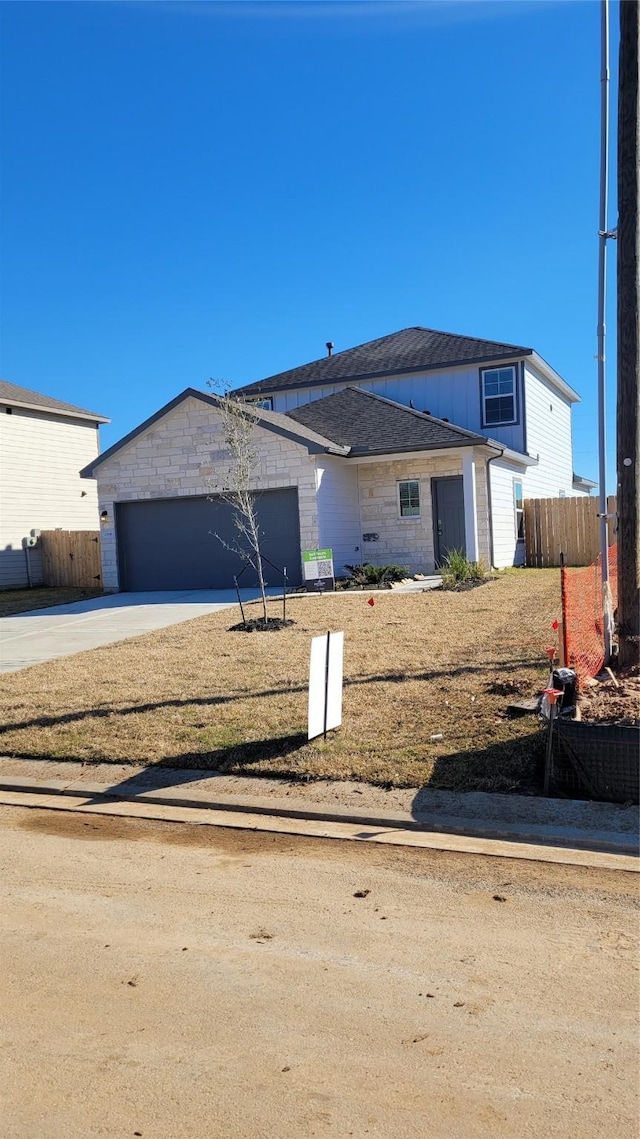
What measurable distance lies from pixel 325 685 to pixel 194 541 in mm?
13950

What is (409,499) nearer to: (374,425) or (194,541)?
(374,425)

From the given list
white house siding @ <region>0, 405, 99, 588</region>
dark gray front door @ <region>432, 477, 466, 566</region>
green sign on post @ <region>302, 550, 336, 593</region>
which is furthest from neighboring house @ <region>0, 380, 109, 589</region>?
dark gray front door @ <region>432, 477, 466, 566</region>

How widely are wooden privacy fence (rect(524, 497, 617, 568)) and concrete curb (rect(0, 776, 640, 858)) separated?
1831 cm

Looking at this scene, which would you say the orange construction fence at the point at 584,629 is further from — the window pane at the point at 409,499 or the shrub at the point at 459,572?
the window pane at the point at 409,499

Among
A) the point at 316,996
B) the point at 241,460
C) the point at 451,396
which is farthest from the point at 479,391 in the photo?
the point at 316,996

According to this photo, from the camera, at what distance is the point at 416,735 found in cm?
639

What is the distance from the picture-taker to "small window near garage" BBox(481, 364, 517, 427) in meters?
22.3

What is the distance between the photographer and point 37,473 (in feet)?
83.9

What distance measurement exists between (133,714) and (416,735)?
108 inches

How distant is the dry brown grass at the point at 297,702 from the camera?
5.93m

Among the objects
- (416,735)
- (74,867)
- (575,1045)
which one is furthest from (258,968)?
(416,735)

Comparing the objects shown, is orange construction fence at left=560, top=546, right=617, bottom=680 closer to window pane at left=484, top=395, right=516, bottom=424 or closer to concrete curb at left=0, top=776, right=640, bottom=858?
concrete curb at left=0, top=776, right=640, bottom=858

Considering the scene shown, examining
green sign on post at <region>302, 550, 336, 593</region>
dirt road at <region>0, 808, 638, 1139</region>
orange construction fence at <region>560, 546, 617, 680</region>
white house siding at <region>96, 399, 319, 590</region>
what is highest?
white house siding at <region>96, 399, 319, 590</region>

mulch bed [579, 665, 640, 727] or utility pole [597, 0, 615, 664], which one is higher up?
utility pole [597, 0, 615, 664]
